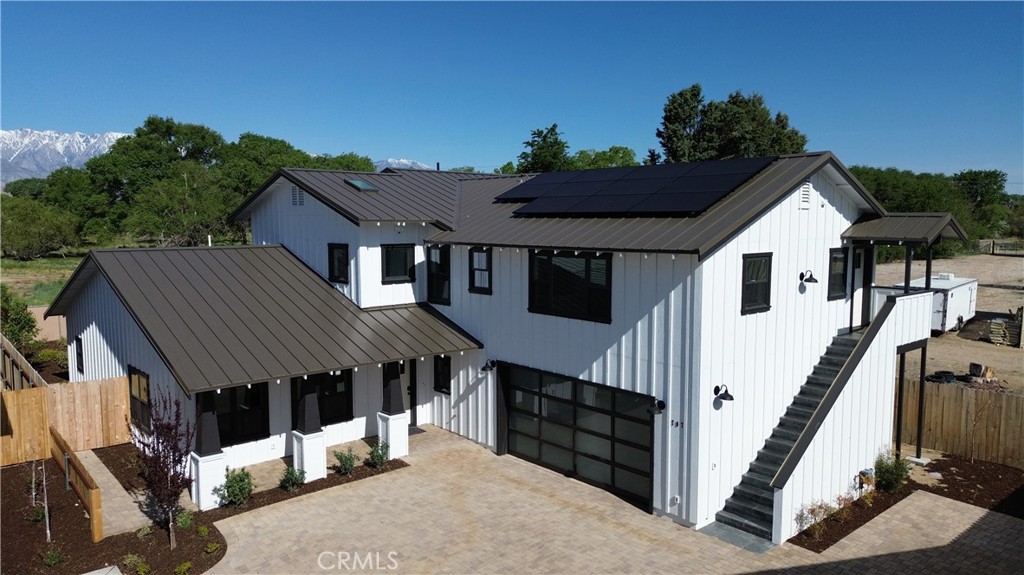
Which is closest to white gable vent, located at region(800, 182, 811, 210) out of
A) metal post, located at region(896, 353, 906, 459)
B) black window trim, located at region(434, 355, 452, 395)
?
metal post, located at region(896, 353, 906, 459)

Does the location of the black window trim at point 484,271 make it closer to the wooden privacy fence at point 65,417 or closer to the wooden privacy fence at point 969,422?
the wooden privacy fence at point 65,417

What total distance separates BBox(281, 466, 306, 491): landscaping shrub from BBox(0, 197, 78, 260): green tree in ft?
178

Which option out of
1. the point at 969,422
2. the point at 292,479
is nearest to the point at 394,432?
the point at 292,479

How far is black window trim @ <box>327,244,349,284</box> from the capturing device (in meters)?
16.7

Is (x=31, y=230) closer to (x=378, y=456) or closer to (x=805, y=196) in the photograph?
(x=378, y=456)

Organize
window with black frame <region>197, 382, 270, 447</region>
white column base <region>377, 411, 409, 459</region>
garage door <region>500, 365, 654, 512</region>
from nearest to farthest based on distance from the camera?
garage door <region>500, 365, 654, 512</region> → window with black frame <region>197, 382, 270, 447</region> → white column base <region>377, 411, 409, 459</region>

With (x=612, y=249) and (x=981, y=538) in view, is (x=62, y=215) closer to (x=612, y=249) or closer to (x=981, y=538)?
(x=612, y=249)

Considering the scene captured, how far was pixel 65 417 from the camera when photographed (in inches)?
600

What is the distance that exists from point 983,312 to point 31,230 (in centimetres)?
6728

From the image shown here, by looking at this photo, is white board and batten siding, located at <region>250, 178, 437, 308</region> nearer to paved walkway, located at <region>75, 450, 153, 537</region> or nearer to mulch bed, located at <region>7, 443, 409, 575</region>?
mulch bed, located at <region>7, 443, 409, 575</region>

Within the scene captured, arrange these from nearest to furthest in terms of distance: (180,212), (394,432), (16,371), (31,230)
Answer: (394,432) → (16,371) → (180,212) → (31,230)

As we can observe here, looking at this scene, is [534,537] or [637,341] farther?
[637,341]

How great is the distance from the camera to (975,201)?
103m

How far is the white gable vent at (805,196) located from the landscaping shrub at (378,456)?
10.1 meters
